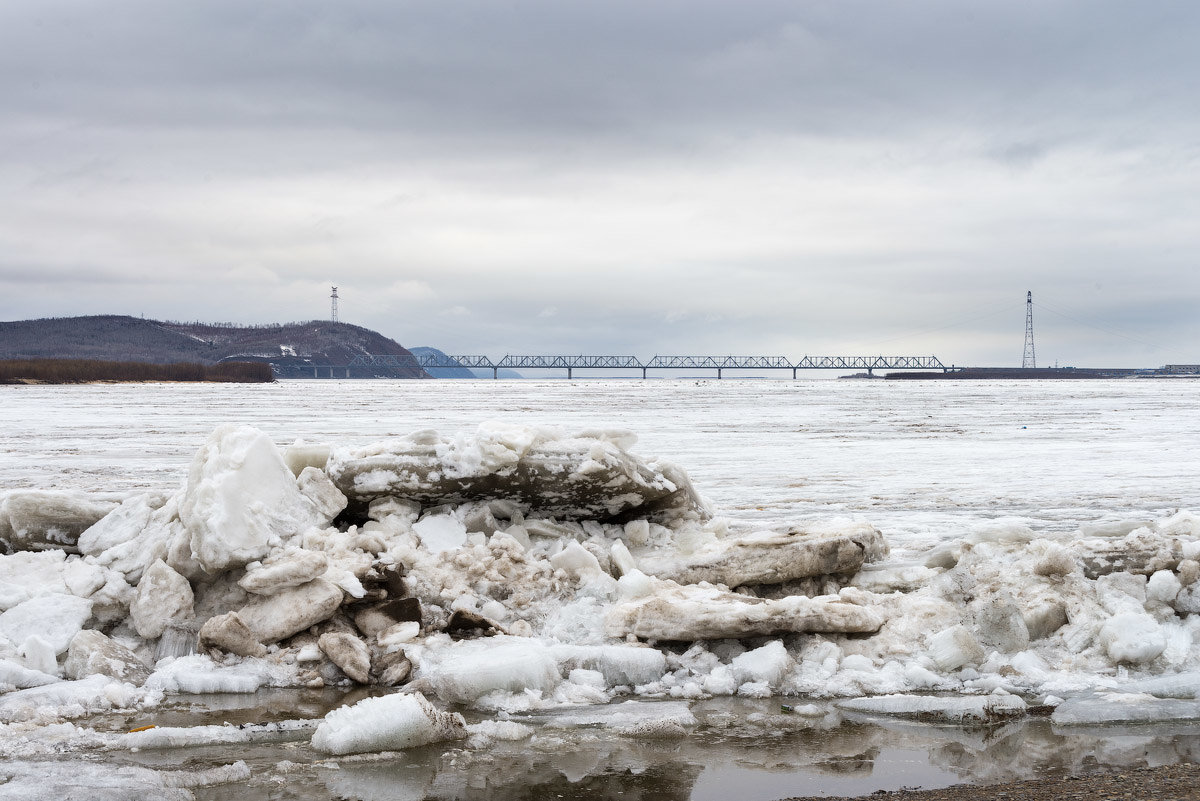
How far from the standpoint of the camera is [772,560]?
604 centimetres

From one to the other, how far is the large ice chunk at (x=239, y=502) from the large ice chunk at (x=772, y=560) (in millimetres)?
2408

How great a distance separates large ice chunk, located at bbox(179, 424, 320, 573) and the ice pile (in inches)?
0.7

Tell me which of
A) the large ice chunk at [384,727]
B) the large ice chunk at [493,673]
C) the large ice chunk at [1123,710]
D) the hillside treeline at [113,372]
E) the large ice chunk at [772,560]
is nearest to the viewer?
the large ice chunk at [384,727]

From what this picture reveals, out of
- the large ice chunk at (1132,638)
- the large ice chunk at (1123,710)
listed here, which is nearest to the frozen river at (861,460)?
the large ice chunk at (1132,638)

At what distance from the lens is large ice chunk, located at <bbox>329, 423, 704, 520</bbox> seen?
6793mm

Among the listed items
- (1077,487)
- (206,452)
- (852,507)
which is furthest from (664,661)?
(1077,487)

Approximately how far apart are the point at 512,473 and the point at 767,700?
2.88 meters

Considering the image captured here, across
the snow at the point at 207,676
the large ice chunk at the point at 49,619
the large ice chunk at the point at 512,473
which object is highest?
the large ice chunk at the point at 512,473

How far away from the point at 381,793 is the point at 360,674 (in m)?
1.51

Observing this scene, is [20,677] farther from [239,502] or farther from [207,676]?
A: [239,502]

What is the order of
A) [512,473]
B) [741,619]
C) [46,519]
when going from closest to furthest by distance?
[741,619] → [46,519] → [512,473]

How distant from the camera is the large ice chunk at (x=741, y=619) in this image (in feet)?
16.8

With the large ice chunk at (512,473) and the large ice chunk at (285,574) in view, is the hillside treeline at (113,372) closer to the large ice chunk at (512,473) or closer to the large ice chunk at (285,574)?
the large ice chunk at (512,473)

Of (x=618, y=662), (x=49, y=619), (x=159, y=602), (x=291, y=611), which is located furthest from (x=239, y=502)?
(x=618, y=662)
